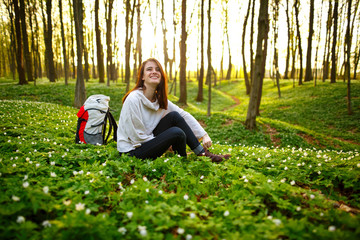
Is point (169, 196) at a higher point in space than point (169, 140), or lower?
lower

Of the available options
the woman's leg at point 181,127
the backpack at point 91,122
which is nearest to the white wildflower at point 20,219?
the woman's leg at point 181,127

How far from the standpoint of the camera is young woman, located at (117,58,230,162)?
10.7 feet

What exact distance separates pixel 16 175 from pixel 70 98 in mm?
13255

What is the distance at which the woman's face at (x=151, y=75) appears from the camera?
3606mm

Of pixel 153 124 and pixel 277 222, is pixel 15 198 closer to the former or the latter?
pixel 153 124

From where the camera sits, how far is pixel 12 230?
→ 5.23 ft

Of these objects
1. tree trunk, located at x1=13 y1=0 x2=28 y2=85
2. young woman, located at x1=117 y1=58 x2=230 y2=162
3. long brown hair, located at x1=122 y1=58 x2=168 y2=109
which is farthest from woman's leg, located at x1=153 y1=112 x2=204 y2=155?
tree trunk, located at x1=13 y1=0 x2=28 y2=85

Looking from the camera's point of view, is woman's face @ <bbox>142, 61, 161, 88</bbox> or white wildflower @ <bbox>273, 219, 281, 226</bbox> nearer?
white wildflower @ <bbox>273, 219, 281, 226</bbox>

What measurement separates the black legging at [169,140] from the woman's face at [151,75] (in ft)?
2.29

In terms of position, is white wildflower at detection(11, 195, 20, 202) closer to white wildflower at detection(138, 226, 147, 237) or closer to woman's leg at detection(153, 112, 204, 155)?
white wildflower at detection(138, 226, 147, 237)

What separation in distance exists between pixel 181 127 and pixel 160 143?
624 mm

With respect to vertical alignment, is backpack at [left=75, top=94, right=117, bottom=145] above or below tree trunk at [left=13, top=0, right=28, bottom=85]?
below

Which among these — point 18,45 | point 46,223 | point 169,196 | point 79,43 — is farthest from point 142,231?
point 18,45

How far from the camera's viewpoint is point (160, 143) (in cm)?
323
